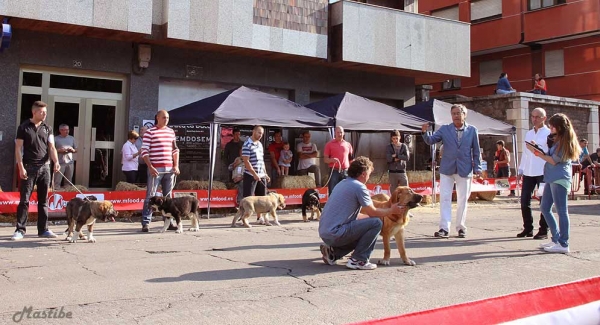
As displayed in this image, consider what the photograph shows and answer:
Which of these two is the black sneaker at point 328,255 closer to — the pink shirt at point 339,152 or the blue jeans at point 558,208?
the blue jeans at point 558,208

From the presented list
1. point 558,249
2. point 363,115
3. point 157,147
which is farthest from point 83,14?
point 558,249

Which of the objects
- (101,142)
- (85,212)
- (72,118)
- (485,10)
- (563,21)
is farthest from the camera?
(485,10)

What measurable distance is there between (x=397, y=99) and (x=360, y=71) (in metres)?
1.94

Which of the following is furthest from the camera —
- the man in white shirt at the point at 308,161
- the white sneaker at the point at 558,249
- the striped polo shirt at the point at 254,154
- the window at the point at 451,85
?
the window at the point at 451,85

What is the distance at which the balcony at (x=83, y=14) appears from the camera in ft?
40.4

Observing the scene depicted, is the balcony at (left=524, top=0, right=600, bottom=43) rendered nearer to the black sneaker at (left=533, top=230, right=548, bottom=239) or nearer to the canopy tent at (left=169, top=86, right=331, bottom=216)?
the canopy tent at (left=169, top=86, right=331, bottom=216)

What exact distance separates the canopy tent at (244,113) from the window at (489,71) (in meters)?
19.1

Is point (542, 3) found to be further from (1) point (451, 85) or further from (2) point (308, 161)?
(2) point (308, 161)

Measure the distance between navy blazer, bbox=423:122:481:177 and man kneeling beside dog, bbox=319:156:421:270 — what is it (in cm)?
263

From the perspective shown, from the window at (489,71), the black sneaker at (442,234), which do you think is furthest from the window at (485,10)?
the black sneaker at (442,234)

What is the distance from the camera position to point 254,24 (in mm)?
15312

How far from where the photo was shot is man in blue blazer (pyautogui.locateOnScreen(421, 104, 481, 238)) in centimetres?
896

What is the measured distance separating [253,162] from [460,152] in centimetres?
397

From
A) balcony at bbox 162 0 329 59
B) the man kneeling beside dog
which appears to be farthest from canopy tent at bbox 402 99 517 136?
the man kneeling beside dog
